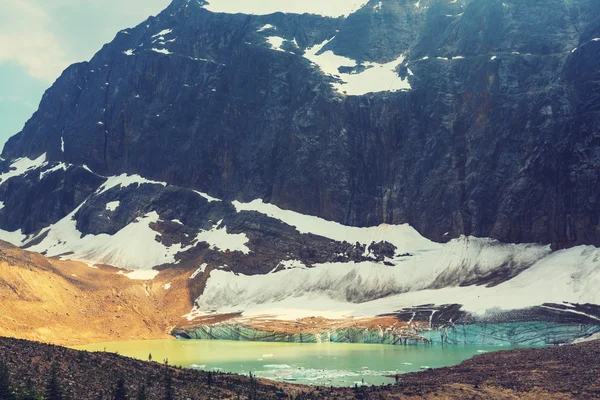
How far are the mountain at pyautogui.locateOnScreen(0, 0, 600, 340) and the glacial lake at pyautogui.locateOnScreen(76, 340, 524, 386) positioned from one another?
1764 centimetres

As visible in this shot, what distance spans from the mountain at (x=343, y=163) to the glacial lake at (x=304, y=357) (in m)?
17.6

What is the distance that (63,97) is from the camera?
195m

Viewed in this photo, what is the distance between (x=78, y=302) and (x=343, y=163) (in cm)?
6673

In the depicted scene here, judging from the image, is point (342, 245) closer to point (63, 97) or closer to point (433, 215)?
point (433, 215)

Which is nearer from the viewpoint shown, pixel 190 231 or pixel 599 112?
pixel 599 112

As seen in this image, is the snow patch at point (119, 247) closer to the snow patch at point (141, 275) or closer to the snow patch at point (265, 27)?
the snow patch at point (141, 275)

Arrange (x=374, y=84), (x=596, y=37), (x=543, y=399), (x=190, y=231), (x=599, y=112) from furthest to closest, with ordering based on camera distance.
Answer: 1. (x=374, y=84)
2. (x=190, y=231)
3. (x=596, y=37)
4. (x=599, y=112)
5. (x=543, y=399)

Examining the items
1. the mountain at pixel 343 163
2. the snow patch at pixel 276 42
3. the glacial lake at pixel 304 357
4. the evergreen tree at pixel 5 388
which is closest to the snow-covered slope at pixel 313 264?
the mountain at pixel 343 163

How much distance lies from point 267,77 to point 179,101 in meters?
25.4

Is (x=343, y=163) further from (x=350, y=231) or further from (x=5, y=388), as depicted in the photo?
(x=5, y=388)

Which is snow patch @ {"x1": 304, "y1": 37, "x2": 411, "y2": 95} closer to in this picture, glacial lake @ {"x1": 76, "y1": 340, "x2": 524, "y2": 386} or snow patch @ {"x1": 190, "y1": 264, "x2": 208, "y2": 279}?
snow patch @ {"x1": 190, "y1": 264, "x2": 208, "y2": 279}

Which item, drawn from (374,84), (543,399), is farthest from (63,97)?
(543,399)

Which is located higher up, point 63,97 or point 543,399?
point 63,97

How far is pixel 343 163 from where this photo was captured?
439ft
